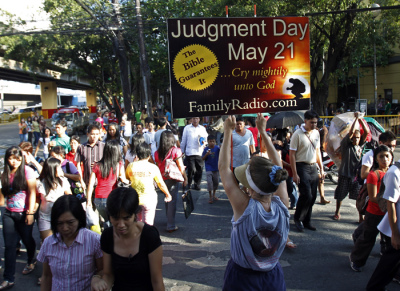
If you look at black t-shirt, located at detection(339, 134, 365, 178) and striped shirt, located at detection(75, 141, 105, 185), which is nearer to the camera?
striped shirt, located at detection(75, 141, 105, 185)

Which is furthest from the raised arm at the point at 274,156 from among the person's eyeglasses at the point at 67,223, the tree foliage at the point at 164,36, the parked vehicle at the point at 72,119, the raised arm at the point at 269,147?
the parked vehicle at the point at 72,119

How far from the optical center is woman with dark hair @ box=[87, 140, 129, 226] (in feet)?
17.4

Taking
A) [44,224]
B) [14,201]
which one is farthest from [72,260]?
[14,201]

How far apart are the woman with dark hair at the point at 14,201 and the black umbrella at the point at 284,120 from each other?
19.7ft

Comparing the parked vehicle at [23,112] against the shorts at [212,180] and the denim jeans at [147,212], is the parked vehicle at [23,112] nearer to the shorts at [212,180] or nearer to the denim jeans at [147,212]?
the shorts at [212,180]

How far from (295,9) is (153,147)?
10814 mm

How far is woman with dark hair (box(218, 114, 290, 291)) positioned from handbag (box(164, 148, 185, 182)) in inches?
145

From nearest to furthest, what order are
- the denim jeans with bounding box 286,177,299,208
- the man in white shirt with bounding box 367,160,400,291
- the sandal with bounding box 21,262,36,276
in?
the man in white shirt with bounding box 367,160,400,291 < the sandal with bounding box 21,262,36,276 < the denim jeans with bounding box 286,177,299,208

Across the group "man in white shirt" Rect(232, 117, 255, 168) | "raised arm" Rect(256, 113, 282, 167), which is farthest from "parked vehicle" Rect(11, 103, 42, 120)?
"raised arm" Rect(256, 113, 282, 167)

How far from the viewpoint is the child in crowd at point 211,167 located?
830 centimetres

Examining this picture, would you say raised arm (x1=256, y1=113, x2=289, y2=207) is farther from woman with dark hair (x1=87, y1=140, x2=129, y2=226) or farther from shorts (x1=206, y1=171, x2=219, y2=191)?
shorts (x1=206, y1=171, x2=219, y2=191)

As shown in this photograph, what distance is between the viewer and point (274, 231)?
2.54 metres

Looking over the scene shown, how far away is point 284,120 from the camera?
9.27 metres

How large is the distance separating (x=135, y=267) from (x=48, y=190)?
2.61 m
